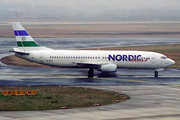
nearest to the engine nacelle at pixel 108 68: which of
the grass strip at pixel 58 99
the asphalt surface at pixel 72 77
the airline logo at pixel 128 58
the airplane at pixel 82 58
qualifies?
the airplane at pixel 82 58

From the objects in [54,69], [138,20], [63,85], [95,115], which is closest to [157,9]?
[138,20]

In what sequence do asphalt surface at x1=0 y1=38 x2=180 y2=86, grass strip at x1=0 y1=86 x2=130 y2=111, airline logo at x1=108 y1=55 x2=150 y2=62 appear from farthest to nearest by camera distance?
1. airline logo at x1=108 y1=55 x2=150 y2=62
2. asphalt surface at x1=0 y1=38 x2=180 y2=86
3. grass strip at x1=0 y1=86 x2=130 y2=111

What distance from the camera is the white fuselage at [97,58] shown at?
144ft

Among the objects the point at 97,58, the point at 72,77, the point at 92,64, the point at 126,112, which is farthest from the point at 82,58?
the point at 126,112

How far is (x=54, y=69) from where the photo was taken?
163 ft

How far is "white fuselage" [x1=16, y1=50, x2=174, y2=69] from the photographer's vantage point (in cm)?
4388

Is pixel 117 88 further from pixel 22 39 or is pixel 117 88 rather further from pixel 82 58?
pixel 22 39

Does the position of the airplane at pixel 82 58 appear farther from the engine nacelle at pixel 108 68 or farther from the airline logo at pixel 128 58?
the engine nacelle at pixel 108 68

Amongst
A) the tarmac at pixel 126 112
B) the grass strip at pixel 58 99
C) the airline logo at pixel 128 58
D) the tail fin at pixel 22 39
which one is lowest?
the tarmac at pixel 126 112

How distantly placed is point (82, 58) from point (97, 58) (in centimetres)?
215

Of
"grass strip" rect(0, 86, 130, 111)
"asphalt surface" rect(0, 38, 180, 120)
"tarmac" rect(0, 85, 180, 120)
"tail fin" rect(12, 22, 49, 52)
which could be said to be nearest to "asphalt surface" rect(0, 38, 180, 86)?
"asphalt surface" rect(0, 38, 180, 120)

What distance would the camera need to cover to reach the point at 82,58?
145ft

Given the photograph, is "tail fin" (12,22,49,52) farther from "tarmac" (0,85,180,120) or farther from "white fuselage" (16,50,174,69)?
"tarmac" (0,85,180,120)

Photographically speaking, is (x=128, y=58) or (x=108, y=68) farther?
(x=128, y=58)
